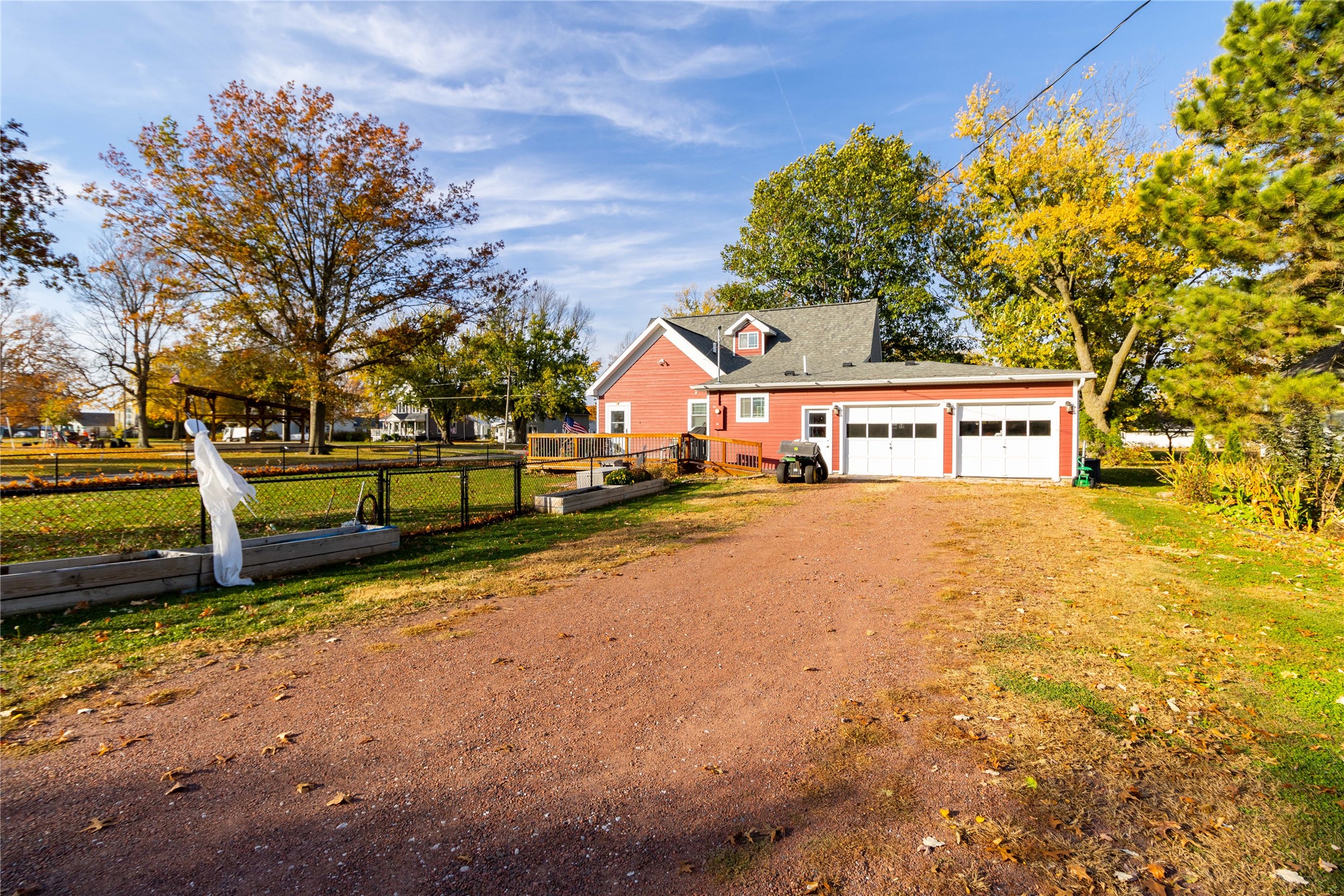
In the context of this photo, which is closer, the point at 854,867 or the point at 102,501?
the point at 854,867

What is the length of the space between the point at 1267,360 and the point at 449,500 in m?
18.3

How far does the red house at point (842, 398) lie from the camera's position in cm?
1861

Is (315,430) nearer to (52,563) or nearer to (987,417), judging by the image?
(52,563)

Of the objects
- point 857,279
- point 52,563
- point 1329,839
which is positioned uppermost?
point 857,279

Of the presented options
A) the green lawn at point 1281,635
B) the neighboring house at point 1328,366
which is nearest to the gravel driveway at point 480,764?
the green lawn at point 1281,635

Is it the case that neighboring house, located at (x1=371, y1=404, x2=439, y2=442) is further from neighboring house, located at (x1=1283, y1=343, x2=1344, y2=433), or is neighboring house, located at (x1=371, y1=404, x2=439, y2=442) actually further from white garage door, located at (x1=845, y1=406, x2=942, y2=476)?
neighboring house, located at (x1=1283, y1=343, x2=1344, y2=433)

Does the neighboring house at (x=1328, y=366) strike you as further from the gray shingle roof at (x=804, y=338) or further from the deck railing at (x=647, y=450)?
the deck railing at (x=647, y=450)

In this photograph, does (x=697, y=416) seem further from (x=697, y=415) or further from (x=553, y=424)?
(x=553, y=424)

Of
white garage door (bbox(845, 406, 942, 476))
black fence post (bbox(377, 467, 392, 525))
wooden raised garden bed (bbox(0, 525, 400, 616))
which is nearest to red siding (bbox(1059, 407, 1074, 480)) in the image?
white garage door (bbox(845, 406, 942, 476))

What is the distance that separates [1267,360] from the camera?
13.5 m

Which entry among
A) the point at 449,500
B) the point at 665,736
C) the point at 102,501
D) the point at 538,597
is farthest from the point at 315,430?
the point at 665,736

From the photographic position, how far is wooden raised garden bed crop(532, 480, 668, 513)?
13195 millimetres

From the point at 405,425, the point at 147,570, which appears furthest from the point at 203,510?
the point at 405,425

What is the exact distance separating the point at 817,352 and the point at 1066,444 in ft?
34.0
